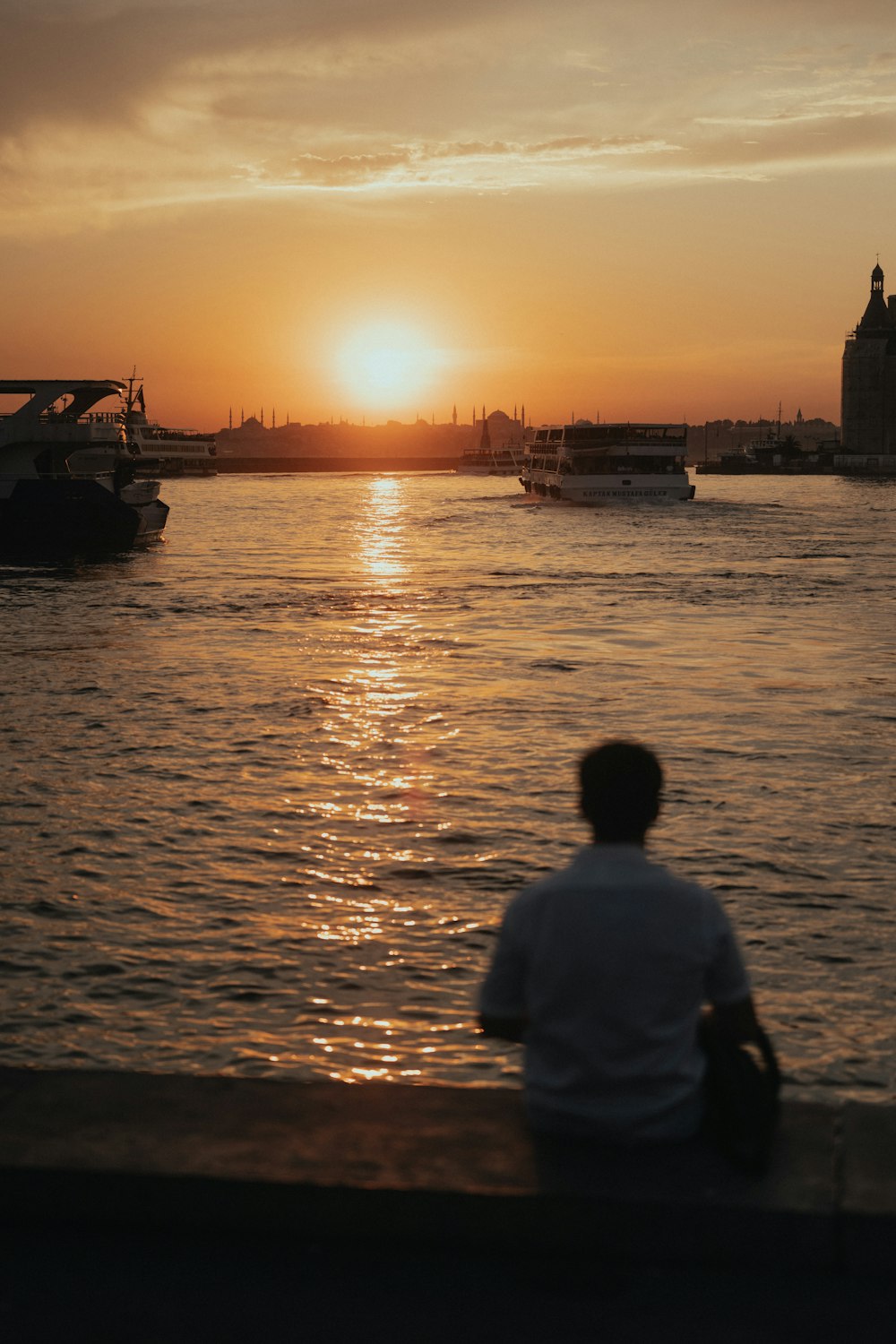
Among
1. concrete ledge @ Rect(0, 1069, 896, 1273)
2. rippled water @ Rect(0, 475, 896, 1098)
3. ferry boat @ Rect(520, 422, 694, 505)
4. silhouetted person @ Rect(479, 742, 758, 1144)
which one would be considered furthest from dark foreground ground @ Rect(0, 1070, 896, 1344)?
ferry boat @ Rect(520, 422, 694, 505)

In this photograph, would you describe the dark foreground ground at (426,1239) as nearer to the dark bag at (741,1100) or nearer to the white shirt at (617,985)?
the dark bag at (741,1100)

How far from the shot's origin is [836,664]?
20.8m

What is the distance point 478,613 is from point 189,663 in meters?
9.73

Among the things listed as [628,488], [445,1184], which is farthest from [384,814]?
[628,488]

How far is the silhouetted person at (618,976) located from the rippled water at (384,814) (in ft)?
8.41

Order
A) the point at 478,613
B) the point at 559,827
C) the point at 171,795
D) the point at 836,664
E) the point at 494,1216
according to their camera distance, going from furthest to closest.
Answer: the point at 478,613 → the point at 836,664 → the point at 171,795 → the point at 559,827 → the point at 494,1216

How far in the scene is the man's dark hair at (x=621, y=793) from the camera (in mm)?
3750

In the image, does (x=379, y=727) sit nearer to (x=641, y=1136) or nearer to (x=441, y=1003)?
(x=441, y=1003)

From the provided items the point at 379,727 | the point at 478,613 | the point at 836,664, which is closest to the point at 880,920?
the point at 379,727

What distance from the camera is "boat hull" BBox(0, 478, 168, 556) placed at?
146 ft

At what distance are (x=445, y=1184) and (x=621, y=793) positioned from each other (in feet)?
3.47

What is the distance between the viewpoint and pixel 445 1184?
381cm

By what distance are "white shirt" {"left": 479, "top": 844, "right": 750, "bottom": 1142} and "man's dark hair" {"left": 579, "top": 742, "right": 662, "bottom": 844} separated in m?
0.05

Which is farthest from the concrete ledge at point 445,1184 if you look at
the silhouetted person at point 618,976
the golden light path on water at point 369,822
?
the golden light path on water at point 369,822
